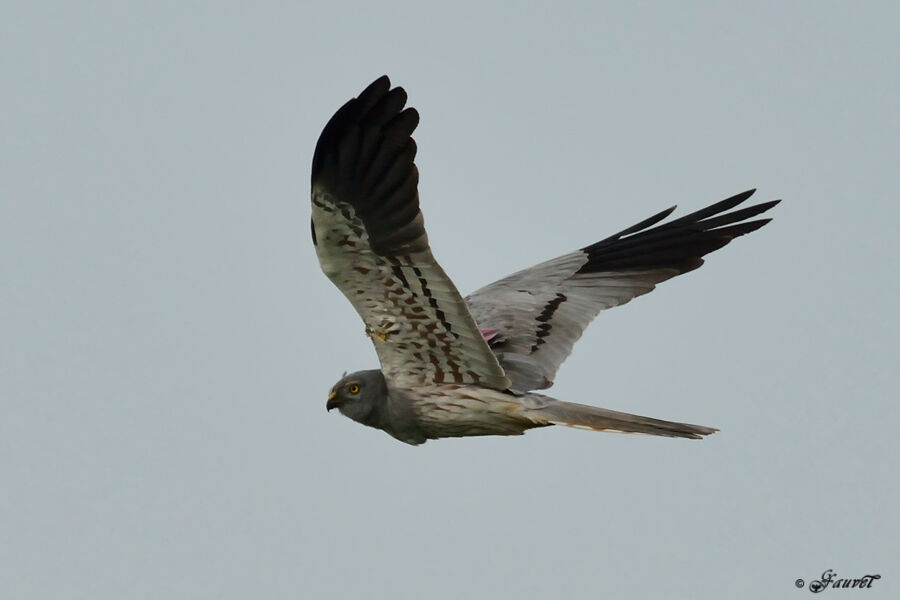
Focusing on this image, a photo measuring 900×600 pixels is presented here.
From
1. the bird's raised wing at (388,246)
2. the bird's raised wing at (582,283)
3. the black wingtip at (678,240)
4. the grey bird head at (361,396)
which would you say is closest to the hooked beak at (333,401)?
the grey bird head at (361,396)

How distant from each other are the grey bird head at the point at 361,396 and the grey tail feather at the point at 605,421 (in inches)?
47.3

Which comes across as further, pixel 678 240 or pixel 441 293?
pixel 678 240

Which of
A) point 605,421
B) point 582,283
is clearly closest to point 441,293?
point 605,421

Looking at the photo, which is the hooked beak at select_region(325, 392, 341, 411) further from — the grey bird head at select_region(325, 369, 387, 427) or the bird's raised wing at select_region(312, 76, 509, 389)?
the bird's raised wing at select_region(312, 76, 509, 389)

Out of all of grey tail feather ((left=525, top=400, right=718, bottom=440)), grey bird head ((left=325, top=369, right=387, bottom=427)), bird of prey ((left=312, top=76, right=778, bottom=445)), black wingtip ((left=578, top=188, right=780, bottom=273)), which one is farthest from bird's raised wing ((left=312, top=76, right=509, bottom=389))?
black wingtip ((left=578, top=188, right=780, bottom=273))

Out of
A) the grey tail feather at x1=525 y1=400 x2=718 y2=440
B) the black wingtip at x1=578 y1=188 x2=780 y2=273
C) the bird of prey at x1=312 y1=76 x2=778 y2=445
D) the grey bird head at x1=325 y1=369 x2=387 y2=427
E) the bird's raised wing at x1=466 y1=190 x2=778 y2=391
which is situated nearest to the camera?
the bird of prey at x1=312 y1=76 x2=778 y2=445

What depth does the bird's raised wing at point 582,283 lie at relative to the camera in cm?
1059

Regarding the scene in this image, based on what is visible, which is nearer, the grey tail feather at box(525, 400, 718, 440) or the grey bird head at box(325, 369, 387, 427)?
the grey tail feather at box(525, 400, 718, 440)

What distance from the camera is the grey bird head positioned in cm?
970

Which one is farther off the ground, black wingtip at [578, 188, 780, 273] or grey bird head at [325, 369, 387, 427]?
black wingtip at [578, 188, 780, 273]

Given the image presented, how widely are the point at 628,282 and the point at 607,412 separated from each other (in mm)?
2529

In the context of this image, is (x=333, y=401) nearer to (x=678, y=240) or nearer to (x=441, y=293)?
(x=441, y=293)

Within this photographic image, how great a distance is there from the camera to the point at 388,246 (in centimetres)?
850

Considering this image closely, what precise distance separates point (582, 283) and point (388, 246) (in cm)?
346
